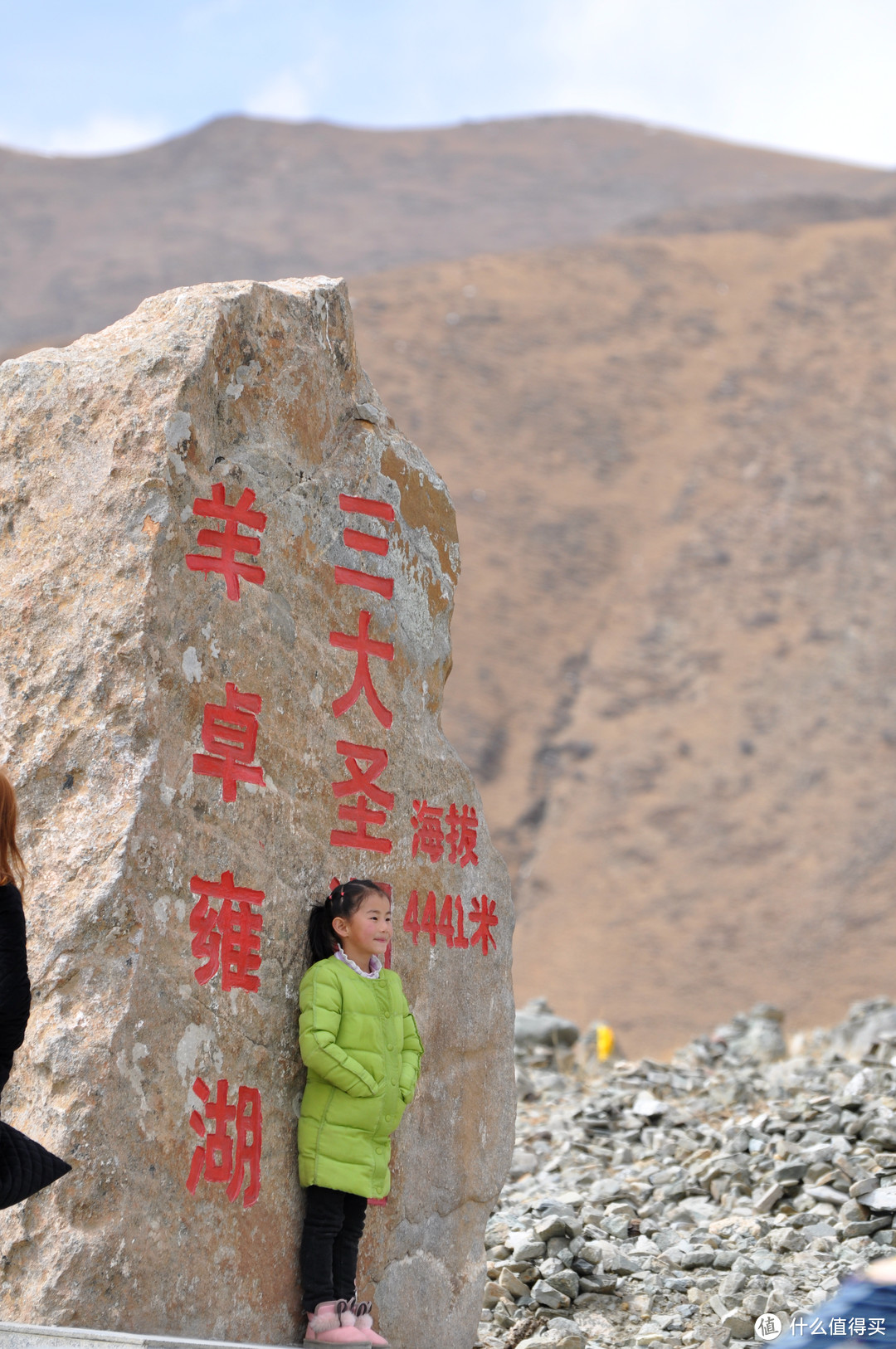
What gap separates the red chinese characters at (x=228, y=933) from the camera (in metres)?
4.02

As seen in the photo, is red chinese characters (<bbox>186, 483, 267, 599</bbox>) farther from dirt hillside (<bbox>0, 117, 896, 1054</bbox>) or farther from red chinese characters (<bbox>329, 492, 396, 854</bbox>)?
dirt hillside (<bbox>0, 117, 896, 1054</bbox>)

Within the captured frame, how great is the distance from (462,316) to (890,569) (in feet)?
46.7

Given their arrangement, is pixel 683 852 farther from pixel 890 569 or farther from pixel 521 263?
pixel 521 263

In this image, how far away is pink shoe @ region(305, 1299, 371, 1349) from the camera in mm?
4160

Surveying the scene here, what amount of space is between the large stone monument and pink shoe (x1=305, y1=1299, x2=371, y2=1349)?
3.3 inches

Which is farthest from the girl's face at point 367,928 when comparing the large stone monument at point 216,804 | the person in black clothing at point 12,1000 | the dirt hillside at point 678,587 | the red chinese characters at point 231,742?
the dirt hillside at point 678,587

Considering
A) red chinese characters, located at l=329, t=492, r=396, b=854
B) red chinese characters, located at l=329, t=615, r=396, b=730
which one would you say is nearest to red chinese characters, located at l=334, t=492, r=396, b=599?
red chinese characters, located at l=329, t=492, r=396, b=854

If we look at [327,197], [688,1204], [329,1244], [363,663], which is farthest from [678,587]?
[327,197]

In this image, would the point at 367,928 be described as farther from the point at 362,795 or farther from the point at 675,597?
the point at 675,597

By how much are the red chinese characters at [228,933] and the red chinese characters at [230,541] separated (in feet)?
2.86

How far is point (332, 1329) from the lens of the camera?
4.16 m

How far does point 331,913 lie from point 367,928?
0.17 m

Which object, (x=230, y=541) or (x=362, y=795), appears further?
(x=362, y=795)

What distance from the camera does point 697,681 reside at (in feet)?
94.3
